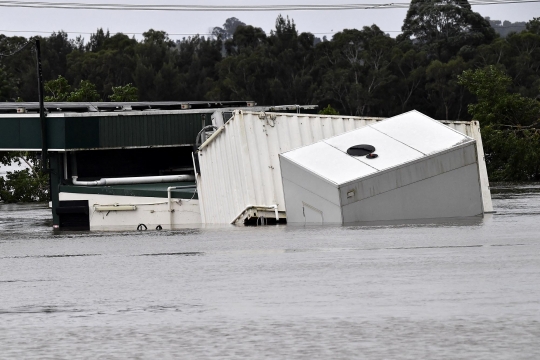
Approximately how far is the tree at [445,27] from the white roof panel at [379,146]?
7770cm

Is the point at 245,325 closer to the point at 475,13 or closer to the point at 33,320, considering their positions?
the point at 33,320

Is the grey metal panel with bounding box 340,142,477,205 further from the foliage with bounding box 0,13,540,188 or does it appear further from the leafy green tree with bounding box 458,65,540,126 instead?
the foliage with bounding box 0,13,540,188

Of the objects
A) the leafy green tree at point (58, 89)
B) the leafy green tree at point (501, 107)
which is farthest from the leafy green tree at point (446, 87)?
the leafy green tree at point (501, 107)

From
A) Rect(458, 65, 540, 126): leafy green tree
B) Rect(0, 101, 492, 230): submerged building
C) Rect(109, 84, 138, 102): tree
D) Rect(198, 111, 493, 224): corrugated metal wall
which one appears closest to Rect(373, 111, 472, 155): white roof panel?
Rect(0, 101, 492, 230): submerged building

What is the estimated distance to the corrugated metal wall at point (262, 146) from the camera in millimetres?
25562

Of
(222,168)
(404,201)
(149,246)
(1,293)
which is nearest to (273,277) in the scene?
(1,293)

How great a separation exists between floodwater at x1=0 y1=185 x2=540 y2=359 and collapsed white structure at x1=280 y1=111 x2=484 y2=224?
82.8 inches

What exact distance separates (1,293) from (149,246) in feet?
21.2

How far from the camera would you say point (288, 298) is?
11875 mm

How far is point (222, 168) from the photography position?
Answer: 27.4m

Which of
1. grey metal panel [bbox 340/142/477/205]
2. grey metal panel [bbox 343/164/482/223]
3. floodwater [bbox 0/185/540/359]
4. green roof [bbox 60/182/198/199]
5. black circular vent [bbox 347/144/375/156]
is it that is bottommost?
floodwater [bbox 0/185/540/359]

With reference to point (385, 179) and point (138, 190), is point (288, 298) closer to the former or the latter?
point (385, 179)

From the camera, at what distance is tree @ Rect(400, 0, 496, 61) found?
10069 centimetres

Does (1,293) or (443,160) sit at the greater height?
(443,160)
